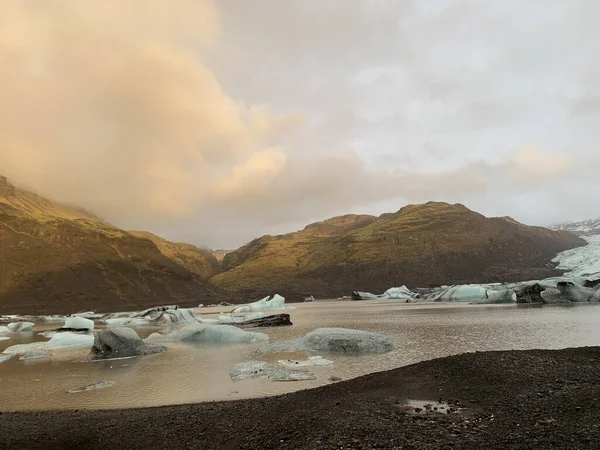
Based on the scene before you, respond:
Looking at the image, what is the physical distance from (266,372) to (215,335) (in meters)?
15.3

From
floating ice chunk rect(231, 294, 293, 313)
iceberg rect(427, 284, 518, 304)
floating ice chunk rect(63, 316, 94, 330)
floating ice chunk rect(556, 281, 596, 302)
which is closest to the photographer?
floating ice chunk rect(63, 316, 94, 330)

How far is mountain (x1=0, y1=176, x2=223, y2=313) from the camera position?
113m

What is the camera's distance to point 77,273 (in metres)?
128

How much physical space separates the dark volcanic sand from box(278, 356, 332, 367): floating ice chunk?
232 inches

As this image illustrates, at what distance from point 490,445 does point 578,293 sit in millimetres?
55512

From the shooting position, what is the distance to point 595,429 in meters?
7.31

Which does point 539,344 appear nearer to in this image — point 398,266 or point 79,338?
point 79,338

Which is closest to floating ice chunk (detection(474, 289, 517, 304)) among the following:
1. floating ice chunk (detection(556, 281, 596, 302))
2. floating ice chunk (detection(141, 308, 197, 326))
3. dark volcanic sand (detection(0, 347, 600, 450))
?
floating ice chunk (detection(556, 281, 596, 302))

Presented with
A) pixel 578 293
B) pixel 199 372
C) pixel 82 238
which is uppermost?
pixel 82 238

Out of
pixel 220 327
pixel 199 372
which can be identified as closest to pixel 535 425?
pixel 199 372

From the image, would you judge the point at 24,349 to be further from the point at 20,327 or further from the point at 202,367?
the point at 20,327

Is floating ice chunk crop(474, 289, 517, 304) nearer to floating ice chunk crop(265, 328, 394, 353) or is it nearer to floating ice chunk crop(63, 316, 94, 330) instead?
floating ice chunk crop(265, 328, 394, 353)

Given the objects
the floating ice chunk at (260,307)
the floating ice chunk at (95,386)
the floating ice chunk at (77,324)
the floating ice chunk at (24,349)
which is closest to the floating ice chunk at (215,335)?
the floating ice chunk at (24,349)

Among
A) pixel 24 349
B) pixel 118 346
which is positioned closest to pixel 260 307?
pixel 24 349
